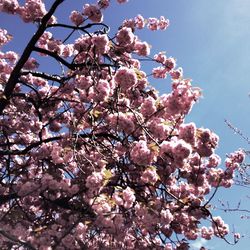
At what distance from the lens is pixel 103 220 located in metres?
7.16

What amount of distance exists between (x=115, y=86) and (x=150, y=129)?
3.81 feet

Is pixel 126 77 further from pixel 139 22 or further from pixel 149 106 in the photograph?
pixel 139 22

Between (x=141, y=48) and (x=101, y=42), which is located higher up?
(x=141, y=48)

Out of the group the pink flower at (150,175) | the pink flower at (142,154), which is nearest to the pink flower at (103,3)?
the pink flower at (142,154)

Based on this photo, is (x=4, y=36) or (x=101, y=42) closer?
(x=101, y=42)

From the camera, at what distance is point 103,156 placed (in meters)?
7.48

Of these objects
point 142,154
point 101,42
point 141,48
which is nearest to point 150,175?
point 142,154

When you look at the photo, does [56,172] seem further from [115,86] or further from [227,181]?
[227,181]

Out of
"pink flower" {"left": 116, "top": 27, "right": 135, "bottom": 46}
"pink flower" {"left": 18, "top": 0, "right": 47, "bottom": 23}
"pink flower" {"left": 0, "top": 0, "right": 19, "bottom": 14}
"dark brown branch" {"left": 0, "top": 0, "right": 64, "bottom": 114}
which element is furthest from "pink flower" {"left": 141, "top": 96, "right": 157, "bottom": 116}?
"pink flower" {"left": 0, "top": 0, "right": 19, "bottom": 14}

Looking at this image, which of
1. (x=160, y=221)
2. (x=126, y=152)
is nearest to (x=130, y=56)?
(x=126, y=152)

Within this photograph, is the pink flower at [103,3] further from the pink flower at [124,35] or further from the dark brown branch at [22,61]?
the pink flower at [124,35]

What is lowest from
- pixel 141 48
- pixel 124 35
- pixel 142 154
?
pixel 142 154

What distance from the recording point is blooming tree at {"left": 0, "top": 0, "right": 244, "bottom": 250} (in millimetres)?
6715

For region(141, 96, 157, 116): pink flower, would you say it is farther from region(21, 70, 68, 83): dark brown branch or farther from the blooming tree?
region(21, 70, 68, 83): dark brown branch
